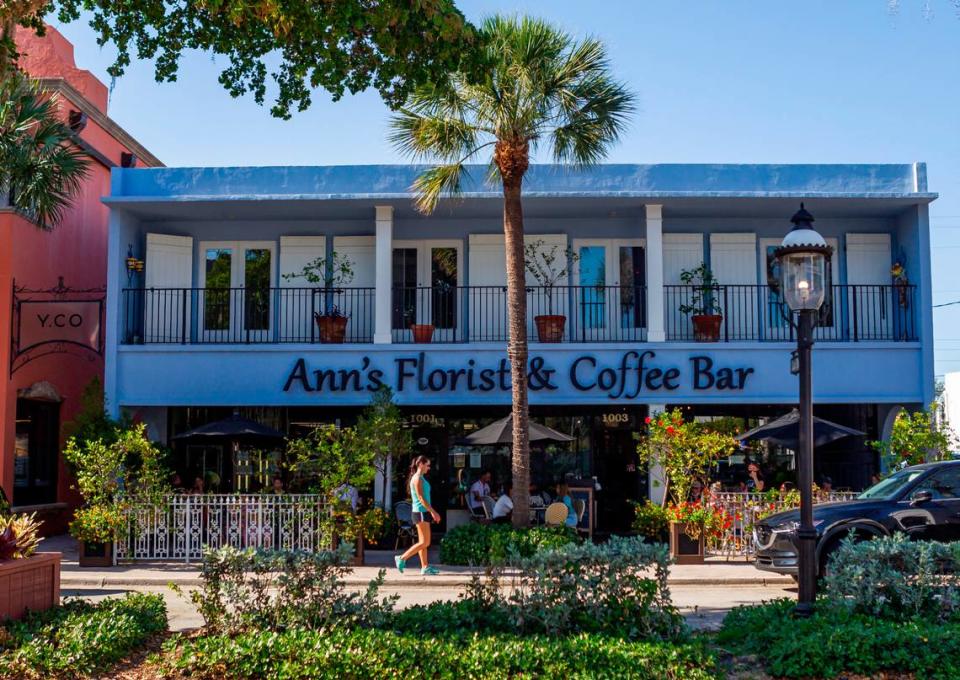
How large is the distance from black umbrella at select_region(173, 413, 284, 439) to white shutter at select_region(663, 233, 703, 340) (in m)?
7.98

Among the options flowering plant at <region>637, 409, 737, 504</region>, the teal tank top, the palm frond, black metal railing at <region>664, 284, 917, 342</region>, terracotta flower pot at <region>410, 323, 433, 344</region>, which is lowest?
the teal tank top

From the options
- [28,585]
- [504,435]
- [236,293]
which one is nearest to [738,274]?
[504,435]

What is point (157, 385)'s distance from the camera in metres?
19.4

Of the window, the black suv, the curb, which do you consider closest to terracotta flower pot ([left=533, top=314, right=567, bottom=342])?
the curb

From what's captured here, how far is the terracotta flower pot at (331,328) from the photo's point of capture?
1956 cm

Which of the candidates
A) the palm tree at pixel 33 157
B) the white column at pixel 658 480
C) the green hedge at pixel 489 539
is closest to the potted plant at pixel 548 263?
the white column at pixel 658 480

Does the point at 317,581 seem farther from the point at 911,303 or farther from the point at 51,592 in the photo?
the point at 911,303

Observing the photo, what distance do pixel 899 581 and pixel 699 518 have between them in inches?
293

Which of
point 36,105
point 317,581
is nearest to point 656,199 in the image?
point 36,105

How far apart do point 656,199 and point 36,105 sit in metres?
11.2

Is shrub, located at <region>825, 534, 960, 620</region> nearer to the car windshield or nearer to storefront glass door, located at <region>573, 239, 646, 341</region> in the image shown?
the car windshield

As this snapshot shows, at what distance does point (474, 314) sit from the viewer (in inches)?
809

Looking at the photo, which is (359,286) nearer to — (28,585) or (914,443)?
(914,443)

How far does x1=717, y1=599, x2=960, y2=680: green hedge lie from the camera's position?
7.25 meters
